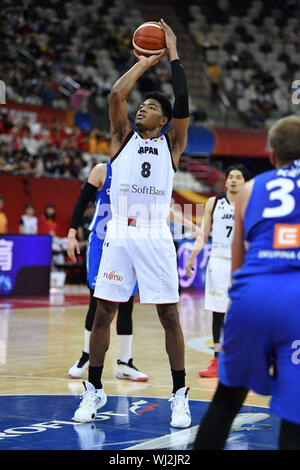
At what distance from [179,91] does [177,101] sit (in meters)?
0.06

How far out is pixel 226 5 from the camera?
103ft

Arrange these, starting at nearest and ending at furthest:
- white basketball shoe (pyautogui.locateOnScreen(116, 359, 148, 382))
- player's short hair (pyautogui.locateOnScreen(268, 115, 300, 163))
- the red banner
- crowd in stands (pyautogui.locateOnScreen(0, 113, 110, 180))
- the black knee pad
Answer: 1. player's short hair (pyautogui.locateOnScreen(268, 115, 300, 163))
2. white basketball shoe (pyautogui.locateOnScreen(116, 359, 148, 382))
3. the black knee pad
4. crowd in stands (pyautogui.locateOnScreen(0, 113, 110, 180))
5. the red banner

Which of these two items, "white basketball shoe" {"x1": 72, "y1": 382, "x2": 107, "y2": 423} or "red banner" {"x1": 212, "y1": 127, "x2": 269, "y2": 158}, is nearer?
"white basketball shoe" {"x1": 72, "y1": 382, "x2": 107, "y2": 423}

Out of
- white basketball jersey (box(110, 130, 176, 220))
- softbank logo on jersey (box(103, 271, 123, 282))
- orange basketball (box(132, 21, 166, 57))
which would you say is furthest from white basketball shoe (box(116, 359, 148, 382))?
orange basketball (box(132, 21, 166, 57))

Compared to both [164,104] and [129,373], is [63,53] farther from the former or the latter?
[164,104]

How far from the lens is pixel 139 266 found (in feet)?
16.7

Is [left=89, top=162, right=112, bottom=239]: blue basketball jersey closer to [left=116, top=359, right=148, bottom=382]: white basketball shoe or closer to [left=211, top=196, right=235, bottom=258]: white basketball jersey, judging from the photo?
[left=116, top=359, right=148, bottom=382]: white basketball shoe

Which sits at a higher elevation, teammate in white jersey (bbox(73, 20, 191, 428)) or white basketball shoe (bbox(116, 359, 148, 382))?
teammate in white jersey (bbox(73, 20, 191, 428))

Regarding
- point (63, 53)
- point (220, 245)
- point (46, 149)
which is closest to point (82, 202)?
point (220, 245)

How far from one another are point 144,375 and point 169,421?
1.67 meters

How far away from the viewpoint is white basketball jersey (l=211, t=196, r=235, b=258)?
24.4ft

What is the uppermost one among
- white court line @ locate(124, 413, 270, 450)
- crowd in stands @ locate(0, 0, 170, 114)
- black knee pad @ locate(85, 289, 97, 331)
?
crowd in stands @ locate(0, 0, 170, 114)

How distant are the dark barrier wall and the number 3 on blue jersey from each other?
14.4m
